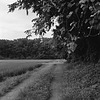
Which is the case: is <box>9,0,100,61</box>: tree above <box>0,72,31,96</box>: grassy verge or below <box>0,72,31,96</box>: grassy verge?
above

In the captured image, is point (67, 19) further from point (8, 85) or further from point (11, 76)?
point (11, 76)

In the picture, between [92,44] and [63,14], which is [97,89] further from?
[63,14]

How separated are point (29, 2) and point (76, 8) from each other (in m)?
2.44

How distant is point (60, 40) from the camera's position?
520 cm

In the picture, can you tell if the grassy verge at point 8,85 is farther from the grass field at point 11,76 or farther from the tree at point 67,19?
the tree at point 67,19

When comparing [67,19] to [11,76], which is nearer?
[67,19]

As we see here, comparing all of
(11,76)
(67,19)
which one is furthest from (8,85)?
(67,19)

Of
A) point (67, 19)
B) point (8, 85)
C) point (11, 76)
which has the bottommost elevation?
point (11, 76)

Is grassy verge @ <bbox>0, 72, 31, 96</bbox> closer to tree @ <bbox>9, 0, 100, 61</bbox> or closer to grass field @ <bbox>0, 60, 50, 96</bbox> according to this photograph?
grass field @ <bbox>0, 60, 50, 96</bbox>

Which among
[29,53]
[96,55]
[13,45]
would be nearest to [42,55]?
[29,53]

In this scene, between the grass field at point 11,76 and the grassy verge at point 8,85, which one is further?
the grass field at point 11,76

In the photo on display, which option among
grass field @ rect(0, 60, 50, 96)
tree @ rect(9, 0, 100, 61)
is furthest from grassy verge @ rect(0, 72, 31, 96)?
tree @ rect(9, 0, 100, 61)

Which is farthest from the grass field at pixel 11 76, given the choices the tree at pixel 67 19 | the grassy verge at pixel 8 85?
the tree at pixel 67 19

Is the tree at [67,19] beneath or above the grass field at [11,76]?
above
